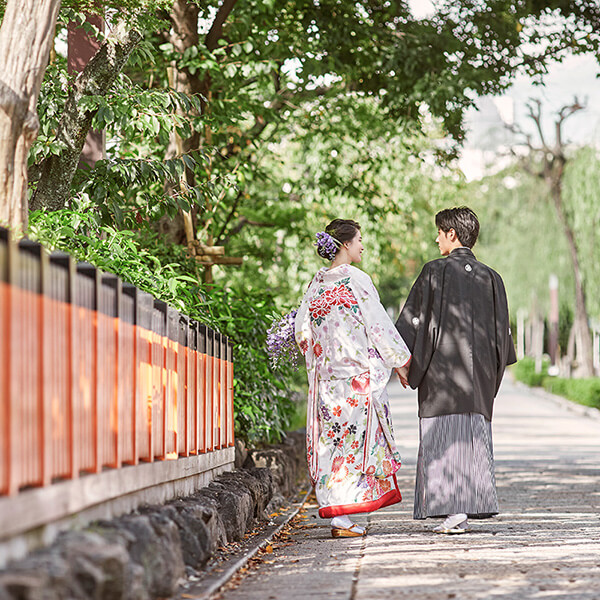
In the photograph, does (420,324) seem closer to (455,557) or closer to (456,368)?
(456,368)

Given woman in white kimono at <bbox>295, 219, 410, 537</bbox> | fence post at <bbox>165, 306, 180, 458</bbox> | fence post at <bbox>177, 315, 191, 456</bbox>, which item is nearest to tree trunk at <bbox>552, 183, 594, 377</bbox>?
woman in white kimono at <bbox>295, 219, 410, 537</bbox>

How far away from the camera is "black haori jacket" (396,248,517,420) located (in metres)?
7.33

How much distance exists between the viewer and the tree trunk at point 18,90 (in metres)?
5.74

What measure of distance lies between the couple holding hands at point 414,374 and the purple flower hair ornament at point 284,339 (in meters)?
0.30

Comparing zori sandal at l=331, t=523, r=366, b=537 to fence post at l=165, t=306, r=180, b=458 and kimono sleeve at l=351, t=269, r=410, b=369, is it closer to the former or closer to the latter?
kimono sleeve at l=351, t=269, r=410, b=369

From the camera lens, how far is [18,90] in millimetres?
5758

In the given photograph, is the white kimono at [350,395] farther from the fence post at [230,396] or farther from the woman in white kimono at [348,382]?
the fence post at [230,396]

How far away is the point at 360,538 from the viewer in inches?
277

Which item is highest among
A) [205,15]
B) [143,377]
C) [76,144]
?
[205,15]

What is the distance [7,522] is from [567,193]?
30.3m

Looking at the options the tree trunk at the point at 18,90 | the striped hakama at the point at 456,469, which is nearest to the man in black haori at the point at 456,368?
the striped hakama at the point at 456,469

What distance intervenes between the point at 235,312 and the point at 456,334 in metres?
2.86

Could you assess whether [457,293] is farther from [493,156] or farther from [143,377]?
[493,156]

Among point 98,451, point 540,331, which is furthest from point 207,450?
point 540,331
